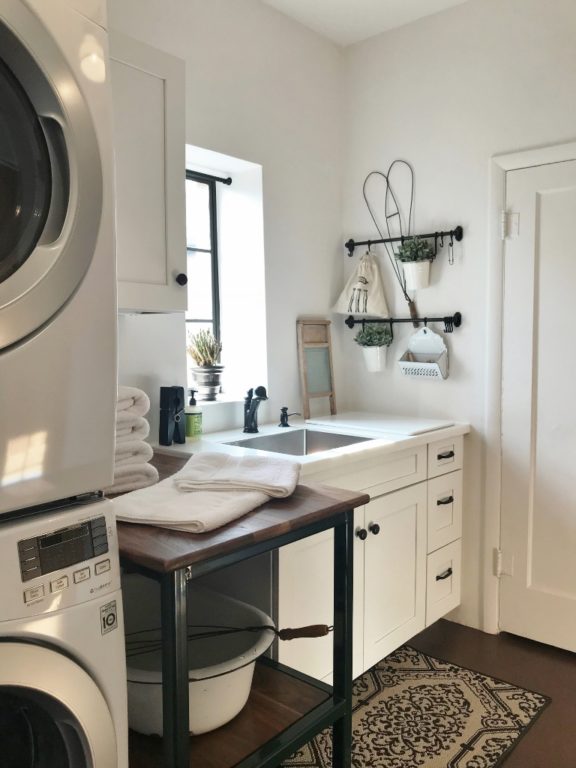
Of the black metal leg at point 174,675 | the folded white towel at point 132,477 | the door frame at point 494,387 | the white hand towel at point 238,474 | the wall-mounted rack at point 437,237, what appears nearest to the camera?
the black metal leg at point 174,675

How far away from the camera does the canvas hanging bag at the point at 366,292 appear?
301cm

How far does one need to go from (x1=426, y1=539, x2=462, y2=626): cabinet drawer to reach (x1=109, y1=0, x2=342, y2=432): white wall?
3.00 feet

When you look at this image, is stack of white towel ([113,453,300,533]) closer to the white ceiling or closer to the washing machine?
the washing machine

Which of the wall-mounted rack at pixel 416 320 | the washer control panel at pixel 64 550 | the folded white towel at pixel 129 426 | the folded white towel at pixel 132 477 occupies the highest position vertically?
the wall-mounted rack at pixel 416 320

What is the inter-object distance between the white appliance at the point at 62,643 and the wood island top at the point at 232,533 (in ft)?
0.61

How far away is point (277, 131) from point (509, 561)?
2.11m

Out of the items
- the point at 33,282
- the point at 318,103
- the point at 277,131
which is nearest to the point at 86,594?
the point at 33,282

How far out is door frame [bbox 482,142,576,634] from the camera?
105 inches

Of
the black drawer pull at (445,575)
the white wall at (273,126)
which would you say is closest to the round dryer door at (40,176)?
the white wall at (273,126)

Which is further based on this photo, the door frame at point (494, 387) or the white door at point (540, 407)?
the door frame at point (494, 387)

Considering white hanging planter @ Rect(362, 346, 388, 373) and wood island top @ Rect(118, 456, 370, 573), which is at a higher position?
white hanging planter @ Rect(362, 346, 388, 373)

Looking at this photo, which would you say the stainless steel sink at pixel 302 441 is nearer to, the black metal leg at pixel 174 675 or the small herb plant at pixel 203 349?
the small herb plant at pixel 203 349

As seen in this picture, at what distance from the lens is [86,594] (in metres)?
0.94

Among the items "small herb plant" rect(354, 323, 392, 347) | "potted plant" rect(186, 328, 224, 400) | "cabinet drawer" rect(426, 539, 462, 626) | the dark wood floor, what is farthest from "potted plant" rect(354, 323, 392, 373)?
the dark wood floor
